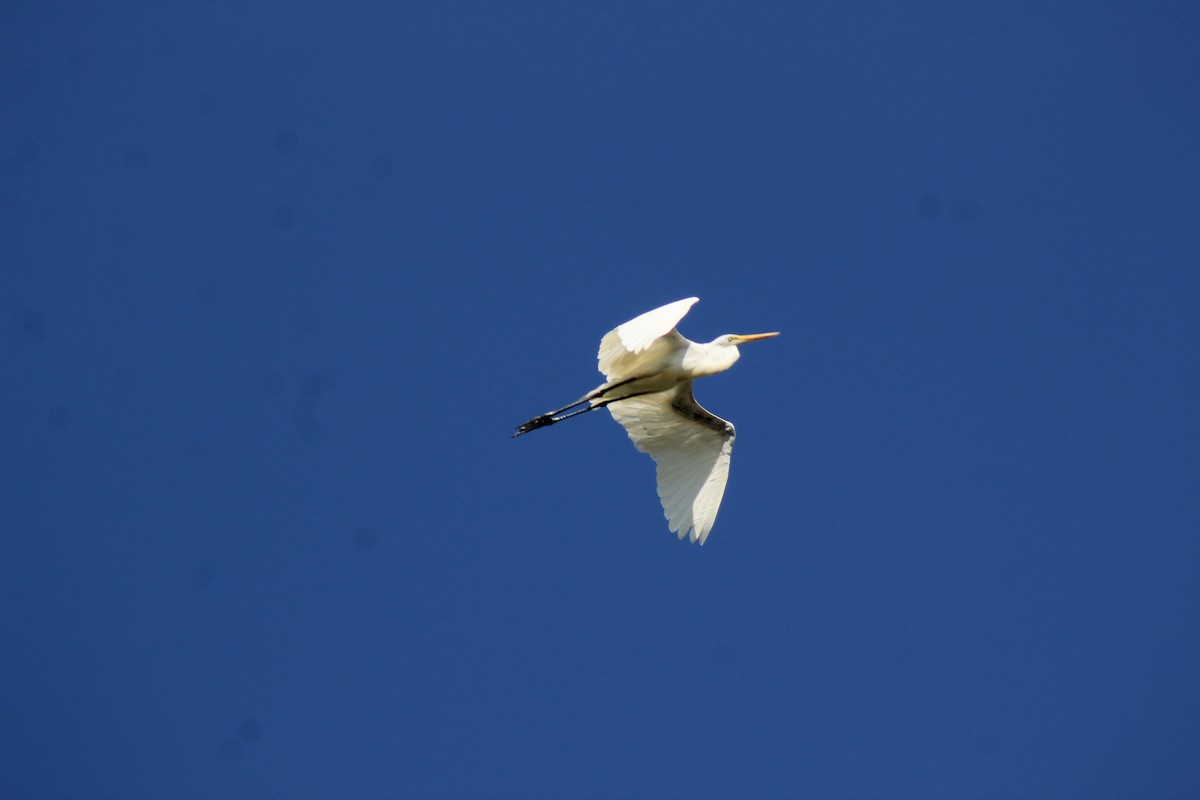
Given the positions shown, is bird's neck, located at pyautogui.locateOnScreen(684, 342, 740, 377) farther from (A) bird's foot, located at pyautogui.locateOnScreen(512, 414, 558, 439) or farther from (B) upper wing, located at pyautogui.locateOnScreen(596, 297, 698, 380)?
(A) bird's foot, located at pyautogui.locateOnScreen(512, 414, 558, 439)

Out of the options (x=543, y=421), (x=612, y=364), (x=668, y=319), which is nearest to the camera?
(x=668, y=319)

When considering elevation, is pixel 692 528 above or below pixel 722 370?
below

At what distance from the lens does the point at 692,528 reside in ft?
35.1

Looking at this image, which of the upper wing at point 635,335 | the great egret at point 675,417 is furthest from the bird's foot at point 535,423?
the upper wing at point 635,335

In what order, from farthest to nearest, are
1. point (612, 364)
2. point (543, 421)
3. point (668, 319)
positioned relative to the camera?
point (543, 421), point (612, 364), point (668, 319)

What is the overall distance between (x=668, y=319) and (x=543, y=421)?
2.30 metres

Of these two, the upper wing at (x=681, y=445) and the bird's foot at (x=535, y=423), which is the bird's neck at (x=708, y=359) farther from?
the bird's foot at (x=535, y=423)

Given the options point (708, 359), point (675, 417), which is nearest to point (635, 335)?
point (708, 359)

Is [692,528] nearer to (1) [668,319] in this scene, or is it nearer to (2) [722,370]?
(2) [722,370]

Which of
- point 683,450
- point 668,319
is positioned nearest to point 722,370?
point 683,450

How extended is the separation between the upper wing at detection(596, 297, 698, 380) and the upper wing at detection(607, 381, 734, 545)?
738 millimetres

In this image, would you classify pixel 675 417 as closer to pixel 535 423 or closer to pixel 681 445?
pixel 681 445

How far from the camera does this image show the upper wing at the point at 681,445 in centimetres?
1081

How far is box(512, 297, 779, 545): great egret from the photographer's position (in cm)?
1035
